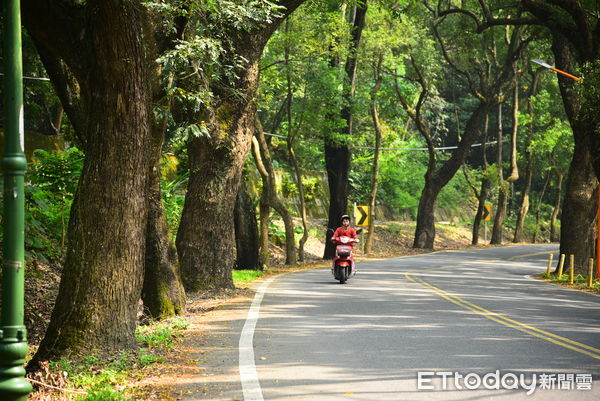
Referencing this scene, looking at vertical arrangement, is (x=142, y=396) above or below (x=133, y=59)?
below

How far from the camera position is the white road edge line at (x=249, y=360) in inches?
292

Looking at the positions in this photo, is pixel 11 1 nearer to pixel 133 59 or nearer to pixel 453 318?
pixel 133 59

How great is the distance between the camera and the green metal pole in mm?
5895

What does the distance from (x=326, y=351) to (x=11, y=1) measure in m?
5.70

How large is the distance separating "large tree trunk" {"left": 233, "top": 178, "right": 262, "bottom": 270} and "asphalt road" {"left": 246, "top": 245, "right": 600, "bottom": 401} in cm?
456

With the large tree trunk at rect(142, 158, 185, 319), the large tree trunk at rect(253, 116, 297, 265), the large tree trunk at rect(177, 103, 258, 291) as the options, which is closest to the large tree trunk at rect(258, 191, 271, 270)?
the large tree trunk at rect(253, 116, 297, 265)

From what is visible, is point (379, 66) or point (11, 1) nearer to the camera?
point (11, 1)

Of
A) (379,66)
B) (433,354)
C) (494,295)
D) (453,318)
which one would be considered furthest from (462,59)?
(433,354)

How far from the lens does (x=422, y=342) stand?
10.4m

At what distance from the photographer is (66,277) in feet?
29.8

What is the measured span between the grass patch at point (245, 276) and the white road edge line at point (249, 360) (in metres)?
6.39

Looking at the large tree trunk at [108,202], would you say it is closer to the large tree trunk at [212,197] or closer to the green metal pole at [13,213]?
the green metal pole at [13,213]

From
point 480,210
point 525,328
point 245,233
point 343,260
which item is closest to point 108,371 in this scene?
point 525,328

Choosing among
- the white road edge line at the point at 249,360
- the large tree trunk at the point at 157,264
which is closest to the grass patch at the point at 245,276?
the white road edge line at the point at 249,360
